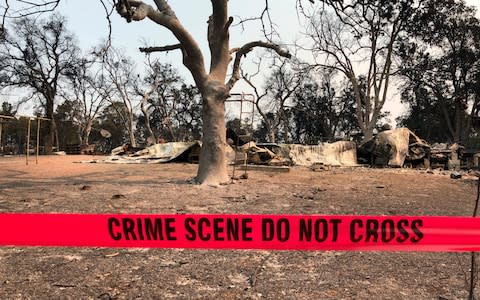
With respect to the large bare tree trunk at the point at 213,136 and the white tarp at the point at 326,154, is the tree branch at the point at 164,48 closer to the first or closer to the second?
the large bare tree trunk at the point at 213,136

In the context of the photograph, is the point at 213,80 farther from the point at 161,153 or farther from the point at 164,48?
the point at 161,153

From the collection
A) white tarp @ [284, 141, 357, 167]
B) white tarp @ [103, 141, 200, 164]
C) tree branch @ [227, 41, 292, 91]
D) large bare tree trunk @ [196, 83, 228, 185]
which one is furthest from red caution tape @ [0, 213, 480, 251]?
white tarp @ [284, 141, 357, 167]

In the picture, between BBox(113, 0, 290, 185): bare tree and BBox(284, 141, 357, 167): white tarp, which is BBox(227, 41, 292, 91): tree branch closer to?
BBox(113, 0, 290, 185): bare tree

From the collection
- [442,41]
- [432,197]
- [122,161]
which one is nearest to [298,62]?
[442,41]

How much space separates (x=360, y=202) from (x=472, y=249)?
4.63 meters

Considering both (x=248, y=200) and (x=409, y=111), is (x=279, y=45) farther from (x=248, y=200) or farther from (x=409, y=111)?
(x=409, y=111)

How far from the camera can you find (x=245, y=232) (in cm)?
274

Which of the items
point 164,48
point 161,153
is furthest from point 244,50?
point 161,153

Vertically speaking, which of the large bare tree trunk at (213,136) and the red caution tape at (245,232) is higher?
the large bare tree trunk at (213,136)

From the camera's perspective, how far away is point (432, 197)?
8.19 metres

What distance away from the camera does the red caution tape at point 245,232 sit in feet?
8.97


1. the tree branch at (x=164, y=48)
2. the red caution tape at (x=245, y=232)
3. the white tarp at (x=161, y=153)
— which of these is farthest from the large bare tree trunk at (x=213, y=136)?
the white tarp at (x=161, y=153)

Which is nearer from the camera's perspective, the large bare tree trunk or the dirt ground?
the dirt ground

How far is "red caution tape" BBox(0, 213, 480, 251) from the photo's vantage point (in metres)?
2.73
